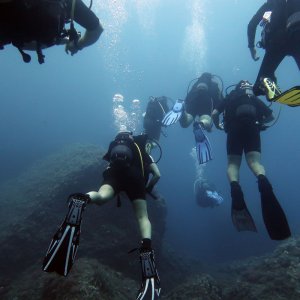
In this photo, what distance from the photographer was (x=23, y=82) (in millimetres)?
119312

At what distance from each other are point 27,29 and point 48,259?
8.02ft

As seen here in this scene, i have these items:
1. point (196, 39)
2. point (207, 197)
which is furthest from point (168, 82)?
point (207, 197)

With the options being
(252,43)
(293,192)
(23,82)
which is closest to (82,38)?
(252,43)

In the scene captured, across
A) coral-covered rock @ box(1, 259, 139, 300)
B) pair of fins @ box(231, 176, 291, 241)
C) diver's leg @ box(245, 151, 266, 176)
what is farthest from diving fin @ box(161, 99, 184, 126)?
coral-covered rock @ box(1, 259, 139, 300)

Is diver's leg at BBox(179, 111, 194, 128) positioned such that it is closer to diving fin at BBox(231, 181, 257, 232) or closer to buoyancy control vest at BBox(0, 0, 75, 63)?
diving fin at BBox(231, 181, 257, 232)

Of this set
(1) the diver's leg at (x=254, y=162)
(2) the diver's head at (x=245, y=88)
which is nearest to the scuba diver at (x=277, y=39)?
(2) the diver's head at (x=245, y=88)

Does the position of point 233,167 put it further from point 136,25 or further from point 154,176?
point 136,25

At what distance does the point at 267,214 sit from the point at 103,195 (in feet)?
7.39

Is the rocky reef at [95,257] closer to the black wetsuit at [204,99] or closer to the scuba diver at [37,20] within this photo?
the scuba diver at [37,20]

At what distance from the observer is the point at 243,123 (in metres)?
5.47

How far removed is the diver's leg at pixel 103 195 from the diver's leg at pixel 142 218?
44 cm

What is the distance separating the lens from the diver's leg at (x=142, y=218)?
14.9ft

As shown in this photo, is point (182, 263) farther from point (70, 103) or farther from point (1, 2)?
point (70, 103)

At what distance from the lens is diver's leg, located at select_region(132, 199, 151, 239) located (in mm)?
4547
